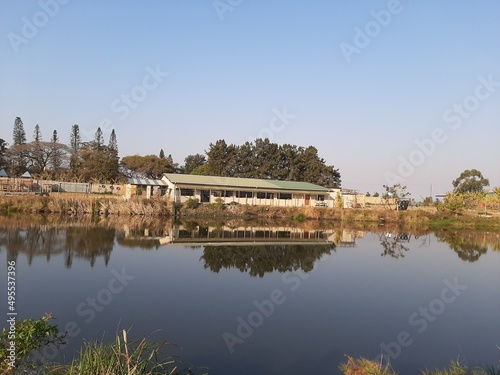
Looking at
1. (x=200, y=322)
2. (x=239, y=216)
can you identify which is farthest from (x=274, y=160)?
(x=200, y=322)

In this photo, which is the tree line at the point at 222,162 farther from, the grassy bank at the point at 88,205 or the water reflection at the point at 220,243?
the water reflection at the point at 220,243

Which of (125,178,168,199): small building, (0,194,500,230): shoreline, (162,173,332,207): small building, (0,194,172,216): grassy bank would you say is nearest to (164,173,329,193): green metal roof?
(162,173,332,207): small building

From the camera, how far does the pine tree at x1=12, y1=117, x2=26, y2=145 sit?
5822 cm

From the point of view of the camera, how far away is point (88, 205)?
30688 millimetres

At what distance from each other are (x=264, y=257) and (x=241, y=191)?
77.5 ft

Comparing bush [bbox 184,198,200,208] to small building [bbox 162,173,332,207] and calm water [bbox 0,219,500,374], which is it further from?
calm water [bbox 0,219,500,374]

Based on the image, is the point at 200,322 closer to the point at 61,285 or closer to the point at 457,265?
the point at 61,285

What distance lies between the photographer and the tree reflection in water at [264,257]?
1302 cm

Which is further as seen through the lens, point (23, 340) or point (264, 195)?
point (264, 195)

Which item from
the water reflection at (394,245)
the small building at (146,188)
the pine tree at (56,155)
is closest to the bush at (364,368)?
the water reflection at (394,245)

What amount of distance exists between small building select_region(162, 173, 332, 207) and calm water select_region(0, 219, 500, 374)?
18052mm

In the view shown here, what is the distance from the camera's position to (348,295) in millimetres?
9930

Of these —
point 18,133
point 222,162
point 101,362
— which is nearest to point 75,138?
point 18,133

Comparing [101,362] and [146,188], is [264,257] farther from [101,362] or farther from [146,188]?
[146,188]
